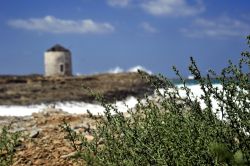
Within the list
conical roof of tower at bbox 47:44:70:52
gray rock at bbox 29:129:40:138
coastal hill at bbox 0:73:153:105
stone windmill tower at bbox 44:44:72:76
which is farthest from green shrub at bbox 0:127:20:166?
conical roof of tower at bbox 47:44:70:52

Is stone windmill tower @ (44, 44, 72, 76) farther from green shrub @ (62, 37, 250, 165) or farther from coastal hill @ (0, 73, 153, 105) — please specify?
green shrub @ (62, 37, 250, 165)

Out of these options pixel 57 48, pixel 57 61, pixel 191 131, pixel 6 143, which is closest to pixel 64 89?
pixel 57 61

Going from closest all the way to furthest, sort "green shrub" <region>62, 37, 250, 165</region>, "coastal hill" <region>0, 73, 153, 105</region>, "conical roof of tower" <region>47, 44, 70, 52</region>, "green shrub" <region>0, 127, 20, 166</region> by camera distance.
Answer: "green shrub" <region>62, 37, 250, 165</region>
"green shrub" <region>0, 127, 20, 166</region>
"coastal hill" <region>0, 73, 153, 105</region>
"conical roof of tower" <region>47, 44, 70, 52</region>

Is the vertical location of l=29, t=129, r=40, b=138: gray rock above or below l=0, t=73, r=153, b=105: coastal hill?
below

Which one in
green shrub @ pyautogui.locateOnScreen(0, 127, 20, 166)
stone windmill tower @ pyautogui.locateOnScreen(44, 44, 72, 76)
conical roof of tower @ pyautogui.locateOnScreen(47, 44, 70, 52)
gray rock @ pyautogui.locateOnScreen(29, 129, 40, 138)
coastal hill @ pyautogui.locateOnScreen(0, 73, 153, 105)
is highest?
conical roof of tower @ pyautogui.locateOnScreen(47, 44, 70, 52)

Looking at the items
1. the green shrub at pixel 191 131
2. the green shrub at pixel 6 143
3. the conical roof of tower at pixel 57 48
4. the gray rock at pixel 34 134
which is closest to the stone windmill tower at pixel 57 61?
the conical roof of tower at pixel 57 48

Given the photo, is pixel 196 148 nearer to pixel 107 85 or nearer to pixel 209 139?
pixel 209 139

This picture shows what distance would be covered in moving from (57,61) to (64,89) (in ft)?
60.7

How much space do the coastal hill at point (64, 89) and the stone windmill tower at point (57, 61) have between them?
15.8 feet

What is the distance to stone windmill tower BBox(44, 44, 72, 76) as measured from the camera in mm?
76562

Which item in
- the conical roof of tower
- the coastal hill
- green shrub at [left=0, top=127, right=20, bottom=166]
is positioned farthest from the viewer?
the conical roof of tower

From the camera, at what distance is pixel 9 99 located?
49188mm

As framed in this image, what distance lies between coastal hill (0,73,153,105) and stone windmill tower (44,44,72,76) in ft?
15.8

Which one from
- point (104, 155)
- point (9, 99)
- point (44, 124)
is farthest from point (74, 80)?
point (104, 155)
